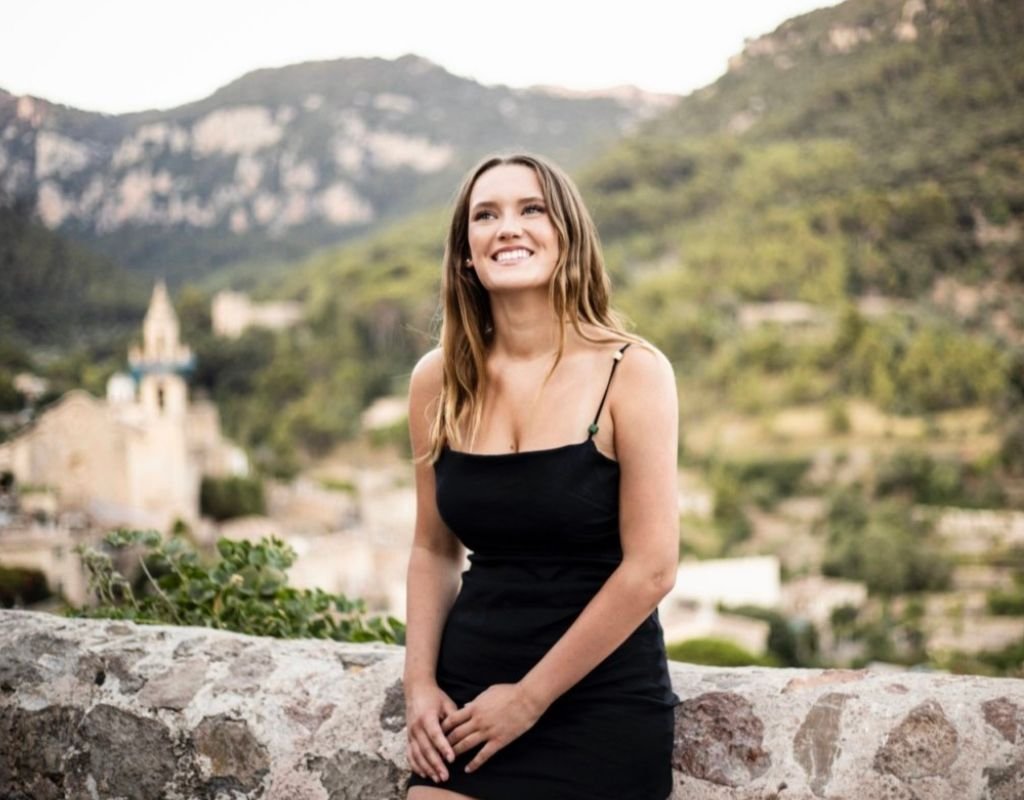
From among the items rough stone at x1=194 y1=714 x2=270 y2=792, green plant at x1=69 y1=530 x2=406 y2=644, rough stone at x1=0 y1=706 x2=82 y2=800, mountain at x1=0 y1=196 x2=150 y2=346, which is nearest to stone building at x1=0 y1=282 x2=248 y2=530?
mountain at x1=0 y1=196 x2=150 y2=346

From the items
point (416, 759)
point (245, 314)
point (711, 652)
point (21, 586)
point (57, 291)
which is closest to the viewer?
point (416, 759)

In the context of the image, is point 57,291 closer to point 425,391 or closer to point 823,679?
point 425,391

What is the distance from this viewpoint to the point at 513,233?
1619 mm

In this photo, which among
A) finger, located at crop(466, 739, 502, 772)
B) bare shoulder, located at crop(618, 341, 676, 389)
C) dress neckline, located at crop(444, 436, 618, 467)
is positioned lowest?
finger, located at crop(466, 739, 502, 772)

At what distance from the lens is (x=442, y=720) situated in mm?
1557

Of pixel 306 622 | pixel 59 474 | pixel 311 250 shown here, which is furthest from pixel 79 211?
pixel 311 250

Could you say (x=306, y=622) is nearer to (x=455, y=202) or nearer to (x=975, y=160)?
(x=455, y=202)

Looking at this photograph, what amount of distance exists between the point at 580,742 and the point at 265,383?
121 ft

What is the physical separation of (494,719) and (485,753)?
0.05 metres

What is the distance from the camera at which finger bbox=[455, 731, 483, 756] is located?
149 cm

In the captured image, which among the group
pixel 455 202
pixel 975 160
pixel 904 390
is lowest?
pixel 904 390

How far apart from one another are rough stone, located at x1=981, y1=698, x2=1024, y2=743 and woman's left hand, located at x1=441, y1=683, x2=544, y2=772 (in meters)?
0.61

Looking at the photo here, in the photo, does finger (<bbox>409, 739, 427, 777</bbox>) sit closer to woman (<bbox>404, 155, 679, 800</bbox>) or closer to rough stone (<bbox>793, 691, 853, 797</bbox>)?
woman (<bbox>404, 155, 679, 800</bbox>)

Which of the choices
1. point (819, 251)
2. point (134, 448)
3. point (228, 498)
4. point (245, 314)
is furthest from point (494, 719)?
point (245, 314)
